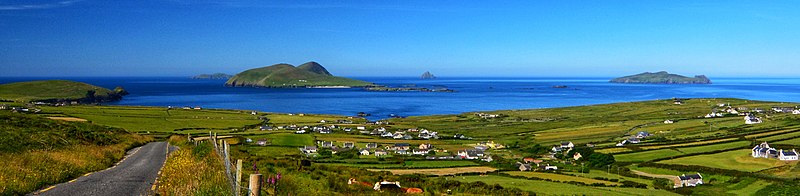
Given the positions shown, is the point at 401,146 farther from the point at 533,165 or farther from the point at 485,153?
the point at 533,165

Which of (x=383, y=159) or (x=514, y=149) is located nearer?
(x=383, y=159)

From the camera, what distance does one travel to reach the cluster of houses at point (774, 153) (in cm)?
5397

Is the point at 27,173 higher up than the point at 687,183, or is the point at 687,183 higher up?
the point at 27,173

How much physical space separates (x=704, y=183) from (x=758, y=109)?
107909 millimetres

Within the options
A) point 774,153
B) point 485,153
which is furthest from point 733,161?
point 485,153

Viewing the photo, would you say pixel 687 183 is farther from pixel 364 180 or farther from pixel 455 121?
pixel 455 121

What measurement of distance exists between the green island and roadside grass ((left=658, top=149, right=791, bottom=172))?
158 millimetres

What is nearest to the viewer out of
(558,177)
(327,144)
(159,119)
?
(558,177)

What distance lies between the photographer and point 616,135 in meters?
92.8

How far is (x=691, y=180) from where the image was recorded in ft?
151

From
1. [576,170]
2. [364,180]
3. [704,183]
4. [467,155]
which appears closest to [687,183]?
[704,183]

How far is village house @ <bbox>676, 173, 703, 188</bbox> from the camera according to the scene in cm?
4478

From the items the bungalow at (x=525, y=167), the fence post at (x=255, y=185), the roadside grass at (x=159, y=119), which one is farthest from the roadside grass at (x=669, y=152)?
the roadside grass at (x=159, y=119)

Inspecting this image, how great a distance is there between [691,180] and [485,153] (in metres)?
26.4
